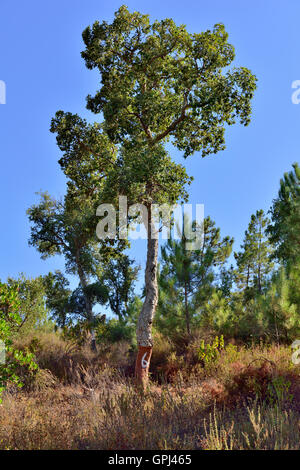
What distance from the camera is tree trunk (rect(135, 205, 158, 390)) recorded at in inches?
445

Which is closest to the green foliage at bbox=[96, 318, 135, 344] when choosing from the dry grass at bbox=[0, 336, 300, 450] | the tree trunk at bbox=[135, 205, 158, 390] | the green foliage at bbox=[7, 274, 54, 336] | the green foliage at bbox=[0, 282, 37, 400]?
the green foliage at bbox=[7, 274, 54, 336]

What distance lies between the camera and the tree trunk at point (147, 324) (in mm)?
11297

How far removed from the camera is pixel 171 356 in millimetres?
13469

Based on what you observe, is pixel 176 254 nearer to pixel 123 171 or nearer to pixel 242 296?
pixel 123 171

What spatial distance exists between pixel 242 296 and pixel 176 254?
402 inches

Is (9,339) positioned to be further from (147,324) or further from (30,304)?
(30,304)

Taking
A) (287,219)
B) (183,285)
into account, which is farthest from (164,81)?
(287,219)

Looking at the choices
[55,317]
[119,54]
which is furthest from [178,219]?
[55,317]

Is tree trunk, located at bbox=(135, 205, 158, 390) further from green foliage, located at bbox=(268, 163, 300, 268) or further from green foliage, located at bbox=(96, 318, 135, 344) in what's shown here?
green foliage, located at bbox=(268, 163, 300, 268)

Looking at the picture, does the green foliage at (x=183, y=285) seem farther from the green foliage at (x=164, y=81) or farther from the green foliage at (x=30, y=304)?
the green foliage at (x=30, y=304)

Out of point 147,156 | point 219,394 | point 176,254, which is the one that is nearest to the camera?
point 219,394

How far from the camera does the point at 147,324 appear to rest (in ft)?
38.0

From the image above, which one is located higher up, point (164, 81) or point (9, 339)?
point (164, 81)

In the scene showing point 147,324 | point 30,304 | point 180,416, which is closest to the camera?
point 180,416
